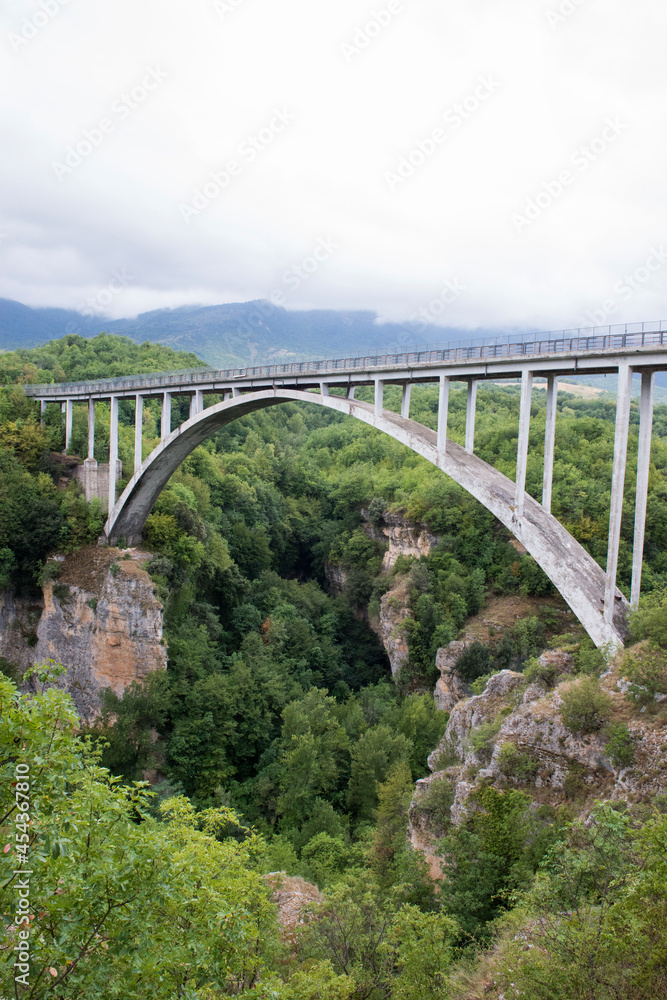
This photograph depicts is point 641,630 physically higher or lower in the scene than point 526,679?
higher

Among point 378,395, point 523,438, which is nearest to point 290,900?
point 523,438

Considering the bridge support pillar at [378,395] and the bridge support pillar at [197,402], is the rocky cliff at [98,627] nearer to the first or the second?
the bridge support pillar at [197,402]

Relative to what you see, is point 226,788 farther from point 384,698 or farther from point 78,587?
point 78,587

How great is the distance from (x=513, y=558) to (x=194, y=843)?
21.4 m

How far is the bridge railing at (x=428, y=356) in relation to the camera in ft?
43.3

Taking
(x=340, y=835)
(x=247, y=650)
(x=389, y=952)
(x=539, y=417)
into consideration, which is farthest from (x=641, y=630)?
(x=539, y=417)

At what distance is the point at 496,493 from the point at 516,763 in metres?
6.73

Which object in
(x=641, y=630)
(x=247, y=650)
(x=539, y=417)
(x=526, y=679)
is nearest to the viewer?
(x=641, y=630)

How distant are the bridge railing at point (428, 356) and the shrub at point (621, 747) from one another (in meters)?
7.62

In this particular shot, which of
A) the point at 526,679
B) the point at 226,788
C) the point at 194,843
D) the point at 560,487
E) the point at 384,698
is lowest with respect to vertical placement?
the point at 226,788

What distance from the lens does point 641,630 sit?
12148 mm

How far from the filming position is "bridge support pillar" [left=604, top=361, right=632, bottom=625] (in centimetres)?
1269

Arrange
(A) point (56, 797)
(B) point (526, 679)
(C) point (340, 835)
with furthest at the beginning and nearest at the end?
(C) point (340, 835) → (B) point (526, 679) → (A) point (56, 797)

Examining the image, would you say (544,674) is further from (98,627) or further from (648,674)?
(98,627)
